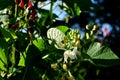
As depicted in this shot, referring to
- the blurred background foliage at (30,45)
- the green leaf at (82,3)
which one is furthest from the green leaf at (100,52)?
the green leaf at (82,3)

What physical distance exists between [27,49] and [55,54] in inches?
4.7

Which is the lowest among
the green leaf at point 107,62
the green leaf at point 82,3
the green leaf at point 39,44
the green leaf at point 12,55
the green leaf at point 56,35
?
the green leaf at point 12,55

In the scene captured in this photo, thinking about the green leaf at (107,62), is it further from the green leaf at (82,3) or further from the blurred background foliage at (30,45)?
the green leaf at (82,3)

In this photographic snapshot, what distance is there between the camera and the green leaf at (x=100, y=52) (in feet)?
5.82

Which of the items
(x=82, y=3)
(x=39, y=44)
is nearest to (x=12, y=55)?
(x=39, y=44)

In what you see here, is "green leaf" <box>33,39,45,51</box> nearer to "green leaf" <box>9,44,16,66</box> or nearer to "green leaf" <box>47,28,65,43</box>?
"green leaf" <box>47,28,65,43</box>

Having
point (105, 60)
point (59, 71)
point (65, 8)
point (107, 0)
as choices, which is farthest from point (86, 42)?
point (107, 0)

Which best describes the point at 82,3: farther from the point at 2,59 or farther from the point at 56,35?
the point at 2,59

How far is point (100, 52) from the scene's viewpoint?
1.81 m

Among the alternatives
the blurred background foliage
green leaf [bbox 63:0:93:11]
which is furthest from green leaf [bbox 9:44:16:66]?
green leaf [bbox 63:0:93:11]

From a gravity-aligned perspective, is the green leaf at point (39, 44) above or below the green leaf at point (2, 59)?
above

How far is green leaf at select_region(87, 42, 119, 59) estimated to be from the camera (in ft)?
5.82

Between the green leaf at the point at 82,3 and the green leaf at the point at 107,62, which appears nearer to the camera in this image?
the green leaf at the point at 107,62

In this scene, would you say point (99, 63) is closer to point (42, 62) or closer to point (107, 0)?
point (42, 62)
